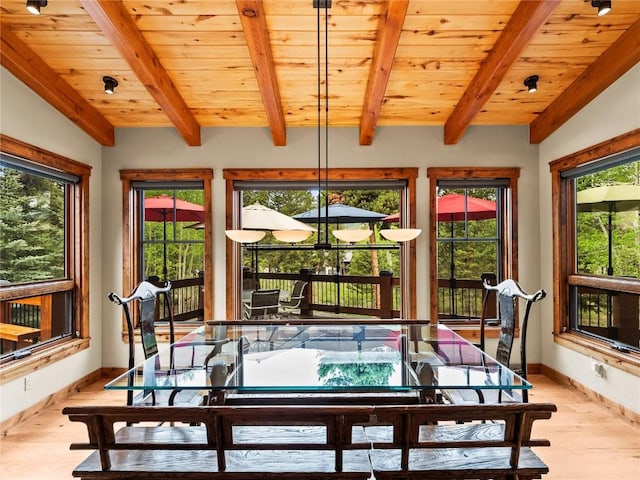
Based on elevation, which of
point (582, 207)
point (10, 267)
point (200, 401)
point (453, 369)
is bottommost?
point (200, 401)

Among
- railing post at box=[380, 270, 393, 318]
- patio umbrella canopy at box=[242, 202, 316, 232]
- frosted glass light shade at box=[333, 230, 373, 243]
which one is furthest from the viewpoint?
railing post at box=[380, 270, 393, 318]

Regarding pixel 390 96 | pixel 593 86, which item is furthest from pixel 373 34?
pixel 593 86

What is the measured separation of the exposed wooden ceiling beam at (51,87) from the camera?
3160mm

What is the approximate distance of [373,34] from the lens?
10.6ft

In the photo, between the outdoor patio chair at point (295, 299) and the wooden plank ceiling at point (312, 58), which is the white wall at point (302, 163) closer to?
the wooden plank ceiling at point (312, 58)

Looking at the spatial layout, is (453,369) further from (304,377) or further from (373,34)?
(373,34)

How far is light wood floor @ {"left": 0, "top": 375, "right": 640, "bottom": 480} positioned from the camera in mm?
2648

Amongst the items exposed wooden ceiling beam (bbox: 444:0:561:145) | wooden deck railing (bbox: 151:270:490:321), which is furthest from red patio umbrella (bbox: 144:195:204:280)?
exposed wooden ceiling beam (bbox: 444:0:561:145)

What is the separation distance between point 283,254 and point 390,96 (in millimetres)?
2382

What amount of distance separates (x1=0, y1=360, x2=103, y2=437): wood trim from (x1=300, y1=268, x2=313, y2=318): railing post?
236 centimetres

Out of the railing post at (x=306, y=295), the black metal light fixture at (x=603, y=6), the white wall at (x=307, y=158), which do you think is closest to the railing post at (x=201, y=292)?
the white wall at (x=307, y=158)

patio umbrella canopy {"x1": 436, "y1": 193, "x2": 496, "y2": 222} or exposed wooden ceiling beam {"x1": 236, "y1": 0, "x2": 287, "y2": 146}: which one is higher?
exposed wooden ceiling beam {"x1": 236, "y1": 0, "x2": 287, "y2": 146}

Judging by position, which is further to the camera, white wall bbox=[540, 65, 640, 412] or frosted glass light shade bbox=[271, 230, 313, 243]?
white wall bbox=[540, 65, 640, 412]

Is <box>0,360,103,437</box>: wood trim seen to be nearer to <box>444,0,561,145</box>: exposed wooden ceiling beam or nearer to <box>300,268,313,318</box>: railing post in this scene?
<box>300,268,313,318</box>: railing post
